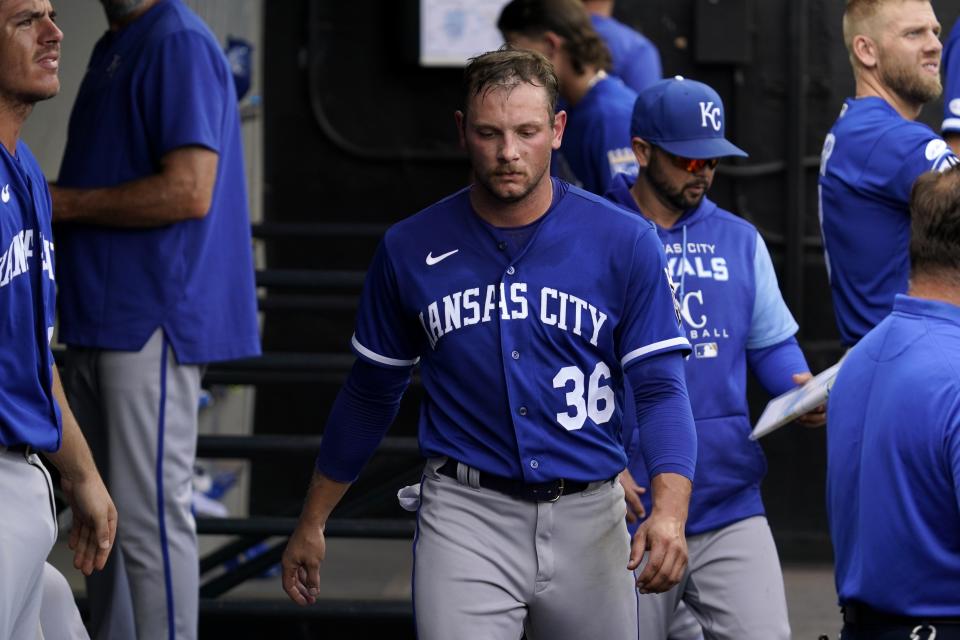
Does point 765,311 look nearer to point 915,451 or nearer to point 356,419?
point 356,419

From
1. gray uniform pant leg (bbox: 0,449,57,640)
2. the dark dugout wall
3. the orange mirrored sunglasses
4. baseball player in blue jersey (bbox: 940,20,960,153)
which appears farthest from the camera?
the dark dugout wall

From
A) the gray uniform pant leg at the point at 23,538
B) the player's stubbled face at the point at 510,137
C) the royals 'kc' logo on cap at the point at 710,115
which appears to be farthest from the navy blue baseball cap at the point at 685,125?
the gray uniform pant leg at the point at 23,538

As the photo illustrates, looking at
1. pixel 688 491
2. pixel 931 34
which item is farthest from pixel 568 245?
pixel 931 34

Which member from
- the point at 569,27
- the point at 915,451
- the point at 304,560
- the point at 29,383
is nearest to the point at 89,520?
the point at 29,383

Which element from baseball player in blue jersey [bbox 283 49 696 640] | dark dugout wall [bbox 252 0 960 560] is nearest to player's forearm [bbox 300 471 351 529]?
baseball player in blue jersey [bbox 283 49 696 640]

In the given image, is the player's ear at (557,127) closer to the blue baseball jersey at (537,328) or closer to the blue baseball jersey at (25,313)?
the blue baseball jersey at (537,328)

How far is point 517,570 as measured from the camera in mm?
3910

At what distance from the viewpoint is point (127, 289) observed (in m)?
5.13

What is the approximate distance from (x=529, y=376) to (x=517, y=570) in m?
0.44

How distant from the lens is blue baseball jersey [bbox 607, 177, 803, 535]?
4.77 m

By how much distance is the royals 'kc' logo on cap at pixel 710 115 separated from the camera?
486cm

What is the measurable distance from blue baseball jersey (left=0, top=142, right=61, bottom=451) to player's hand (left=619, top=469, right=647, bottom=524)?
1.57m

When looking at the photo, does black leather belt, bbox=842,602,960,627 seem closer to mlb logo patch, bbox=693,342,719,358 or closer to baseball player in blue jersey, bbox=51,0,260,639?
mlb logo patch, bbox=693,342,719,358

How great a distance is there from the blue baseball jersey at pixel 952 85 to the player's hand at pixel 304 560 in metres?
2.29
